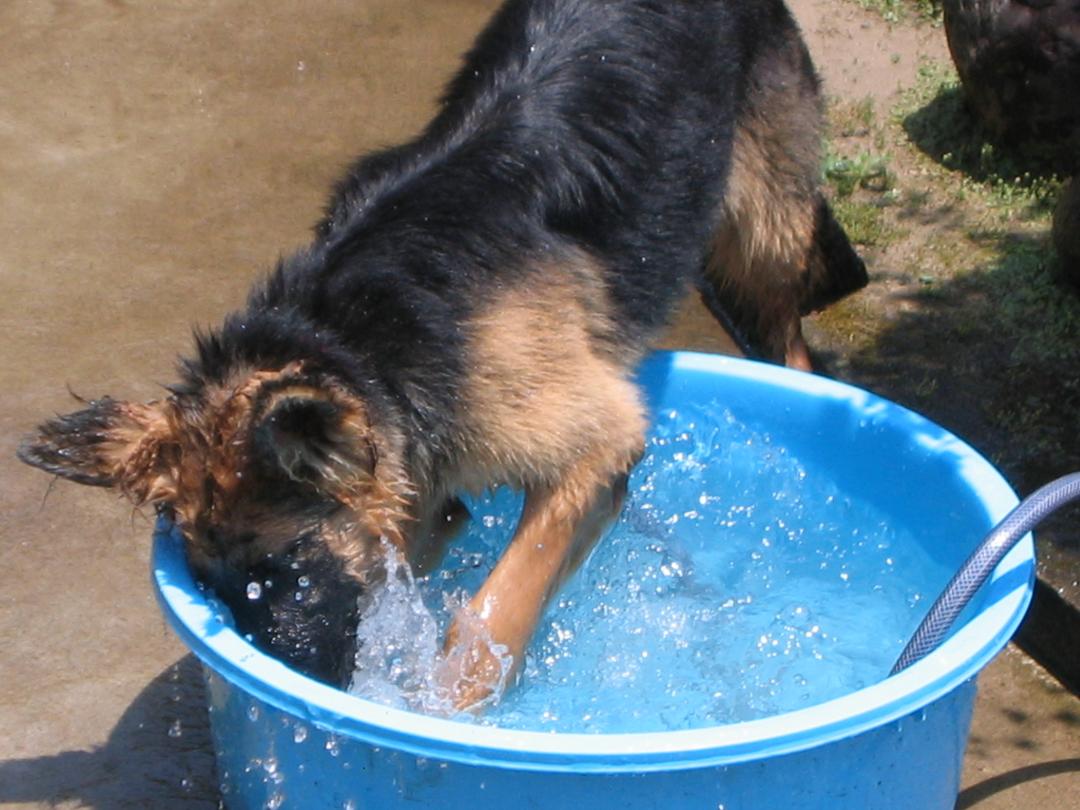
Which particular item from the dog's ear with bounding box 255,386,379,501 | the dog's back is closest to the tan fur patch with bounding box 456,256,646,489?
the dog's back

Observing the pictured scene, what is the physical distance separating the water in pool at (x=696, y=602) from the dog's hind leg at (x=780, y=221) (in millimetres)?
832

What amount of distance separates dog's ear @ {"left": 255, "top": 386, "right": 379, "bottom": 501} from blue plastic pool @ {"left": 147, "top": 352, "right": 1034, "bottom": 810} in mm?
402

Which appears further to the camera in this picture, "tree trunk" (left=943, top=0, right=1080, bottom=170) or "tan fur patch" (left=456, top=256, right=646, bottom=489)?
"tree trunk" (left=943, top=0, right=1080, bottom=170)

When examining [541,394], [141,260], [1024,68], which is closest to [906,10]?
[1024,68]

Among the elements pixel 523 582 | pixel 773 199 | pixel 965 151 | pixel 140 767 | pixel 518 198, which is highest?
pixel 518 198

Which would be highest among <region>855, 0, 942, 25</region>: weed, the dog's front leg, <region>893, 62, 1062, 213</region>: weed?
<region>855, 0, 942, 25</region>: weed

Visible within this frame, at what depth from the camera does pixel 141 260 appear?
6965 millimetres

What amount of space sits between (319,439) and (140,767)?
140cm

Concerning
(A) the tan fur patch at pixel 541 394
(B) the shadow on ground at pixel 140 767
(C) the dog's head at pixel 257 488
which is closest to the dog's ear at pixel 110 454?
(C) the dog's head at pixel 257 488

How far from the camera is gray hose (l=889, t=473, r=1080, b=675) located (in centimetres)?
354

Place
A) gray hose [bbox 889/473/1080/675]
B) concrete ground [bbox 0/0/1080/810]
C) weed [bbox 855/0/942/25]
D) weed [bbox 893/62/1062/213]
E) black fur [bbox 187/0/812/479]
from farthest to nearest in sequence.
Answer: weed [bbox 855/0/942/25]
weed [bbox 893/62/1062/213]
concrete ground [bbox 0/0/1080/810]
black fur [bbox 187/0/812/479]
gray hose [bbox 889/473/1080/675]

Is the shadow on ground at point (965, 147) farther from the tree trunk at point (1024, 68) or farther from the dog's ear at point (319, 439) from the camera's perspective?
the dog's ear at point (319, 439)

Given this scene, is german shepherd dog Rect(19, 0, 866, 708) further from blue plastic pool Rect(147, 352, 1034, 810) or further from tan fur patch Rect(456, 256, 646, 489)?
blue plastic pool Rect(147, 352, 1034, 810)

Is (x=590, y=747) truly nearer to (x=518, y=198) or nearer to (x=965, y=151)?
(x=518, y=198)
